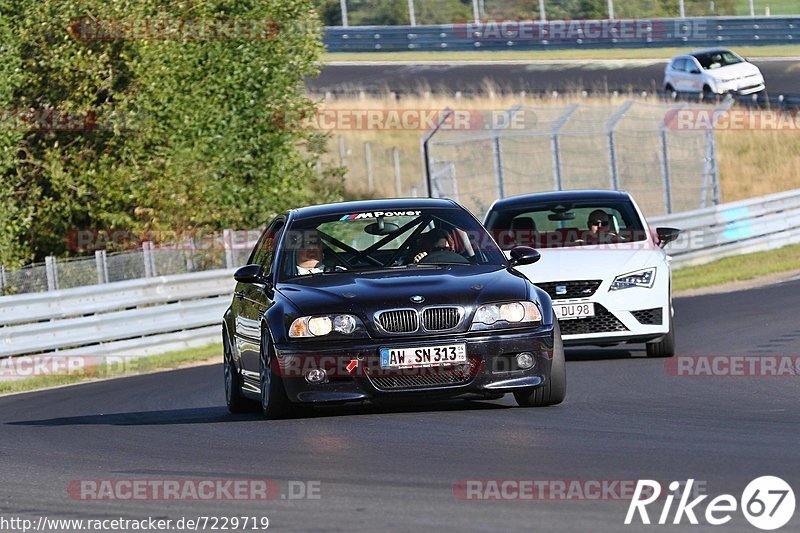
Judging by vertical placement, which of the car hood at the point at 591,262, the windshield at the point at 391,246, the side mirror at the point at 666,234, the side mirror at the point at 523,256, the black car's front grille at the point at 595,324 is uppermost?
the windshield at the point at 391,246

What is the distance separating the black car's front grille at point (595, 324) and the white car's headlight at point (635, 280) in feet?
0.81

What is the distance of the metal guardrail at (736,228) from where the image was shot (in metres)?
28.4

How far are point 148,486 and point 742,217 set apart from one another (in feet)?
74.6

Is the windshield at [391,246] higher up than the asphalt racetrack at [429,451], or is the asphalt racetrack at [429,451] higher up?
the windshield at [391,246]

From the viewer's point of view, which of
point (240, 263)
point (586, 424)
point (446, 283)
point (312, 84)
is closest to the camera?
point (586, 424)

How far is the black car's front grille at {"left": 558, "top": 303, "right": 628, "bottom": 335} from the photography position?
14.3m

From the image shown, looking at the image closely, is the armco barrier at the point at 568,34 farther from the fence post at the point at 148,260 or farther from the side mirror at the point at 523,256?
the side mirror at the point at 523,256

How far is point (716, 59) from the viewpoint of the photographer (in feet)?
151

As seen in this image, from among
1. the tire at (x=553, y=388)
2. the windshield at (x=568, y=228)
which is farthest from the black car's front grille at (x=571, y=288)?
the tire at (x=553, y=388)

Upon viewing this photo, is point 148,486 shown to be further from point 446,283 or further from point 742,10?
point 742,10

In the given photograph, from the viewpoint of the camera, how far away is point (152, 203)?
2747 cm

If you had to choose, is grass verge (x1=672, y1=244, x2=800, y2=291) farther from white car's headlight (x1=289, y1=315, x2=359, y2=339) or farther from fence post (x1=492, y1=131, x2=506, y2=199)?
white car's headlight (x1=289, y1=315, x2=359, y2=339)

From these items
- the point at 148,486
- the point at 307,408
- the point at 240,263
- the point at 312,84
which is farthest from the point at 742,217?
the point at 312,84

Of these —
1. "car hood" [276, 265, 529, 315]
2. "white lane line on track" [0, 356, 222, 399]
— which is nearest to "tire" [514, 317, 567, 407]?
"car hood" [276, 265, 529, 315]
